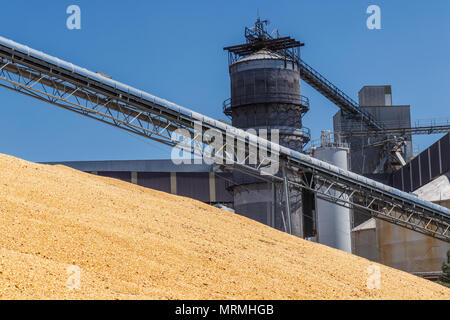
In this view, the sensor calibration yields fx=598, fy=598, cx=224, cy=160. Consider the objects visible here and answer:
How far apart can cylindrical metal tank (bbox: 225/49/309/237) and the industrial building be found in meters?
0.06

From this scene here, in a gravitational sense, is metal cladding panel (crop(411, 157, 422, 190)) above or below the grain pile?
above

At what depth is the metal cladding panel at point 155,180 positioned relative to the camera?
185 ft

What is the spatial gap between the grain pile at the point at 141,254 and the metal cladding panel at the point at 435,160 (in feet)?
75.6

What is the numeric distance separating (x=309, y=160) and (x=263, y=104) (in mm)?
8325

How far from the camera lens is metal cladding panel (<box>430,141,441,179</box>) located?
39.8 m

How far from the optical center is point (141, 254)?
12352mm

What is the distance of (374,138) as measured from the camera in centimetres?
5309

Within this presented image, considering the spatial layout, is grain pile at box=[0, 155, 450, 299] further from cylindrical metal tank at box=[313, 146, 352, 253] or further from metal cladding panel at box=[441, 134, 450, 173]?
metal cladding panel at box=[441, 134, 450, 173]

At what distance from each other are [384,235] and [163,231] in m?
21.5

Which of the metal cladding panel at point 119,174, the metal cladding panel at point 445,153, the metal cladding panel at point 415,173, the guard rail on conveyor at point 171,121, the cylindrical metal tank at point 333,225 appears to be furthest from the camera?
the metal cladding panel at point 119,174

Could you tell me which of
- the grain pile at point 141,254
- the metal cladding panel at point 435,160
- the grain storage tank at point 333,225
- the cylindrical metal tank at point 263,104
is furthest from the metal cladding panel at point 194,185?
the grain pile at point 141,254

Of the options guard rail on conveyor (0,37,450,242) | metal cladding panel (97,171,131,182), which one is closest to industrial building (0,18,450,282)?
guard rail on conveyor (0,37,450,242)

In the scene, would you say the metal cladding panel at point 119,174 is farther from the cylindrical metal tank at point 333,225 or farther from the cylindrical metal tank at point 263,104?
the cylindrical metal tank at point 333,225

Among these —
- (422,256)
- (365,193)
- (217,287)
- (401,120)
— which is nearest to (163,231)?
(217,287)
